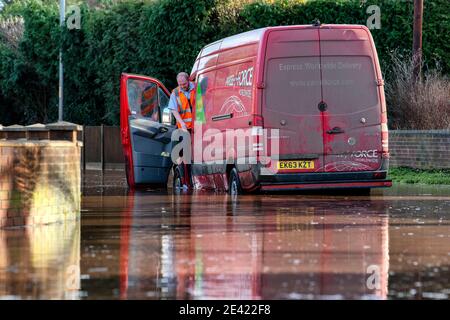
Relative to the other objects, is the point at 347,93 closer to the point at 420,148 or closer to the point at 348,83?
the point at 348,83

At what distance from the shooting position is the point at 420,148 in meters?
28.8

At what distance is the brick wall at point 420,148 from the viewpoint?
91.4 ft

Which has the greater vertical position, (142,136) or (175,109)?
(175,109)

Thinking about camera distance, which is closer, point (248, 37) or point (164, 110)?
point (248, 37)

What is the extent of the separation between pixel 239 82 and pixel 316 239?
7950 mm

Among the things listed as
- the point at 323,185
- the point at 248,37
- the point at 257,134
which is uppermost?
the point at 248,37

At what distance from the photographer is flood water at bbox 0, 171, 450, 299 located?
9766 millimetres

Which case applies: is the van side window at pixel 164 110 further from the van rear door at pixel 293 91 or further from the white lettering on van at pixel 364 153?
the white lettering on van at pixel 364 153

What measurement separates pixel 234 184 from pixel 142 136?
385cm

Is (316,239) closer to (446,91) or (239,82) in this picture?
(239,82)

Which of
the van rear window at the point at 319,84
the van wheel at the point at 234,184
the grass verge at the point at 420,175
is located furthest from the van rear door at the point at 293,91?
the grass verge at the point at 420,175

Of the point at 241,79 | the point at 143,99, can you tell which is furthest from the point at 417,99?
the point at 241,79

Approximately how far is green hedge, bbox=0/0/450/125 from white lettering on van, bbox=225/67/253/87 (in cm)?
1223

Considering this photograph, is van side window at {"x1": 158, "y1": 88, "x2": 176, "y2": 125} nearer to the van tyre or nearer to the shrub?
the van tyre
